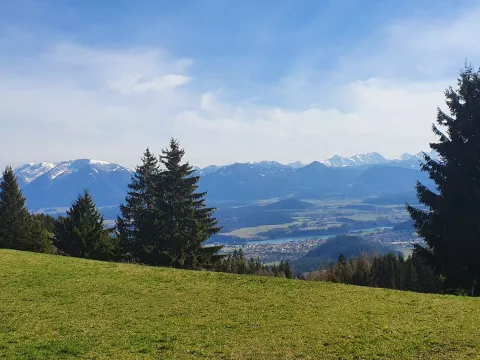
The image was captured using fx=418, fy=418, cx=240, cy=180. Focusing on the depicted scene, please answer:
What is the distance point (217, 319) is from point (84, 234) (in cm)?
3942

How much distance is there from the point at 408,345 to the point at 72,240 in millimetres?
46816

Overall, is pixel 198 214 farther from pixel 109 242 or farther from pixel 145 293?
pixel 145 293

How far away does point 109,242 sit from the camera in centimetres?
5356

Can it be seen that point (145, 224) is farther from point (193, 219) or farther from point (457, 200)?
point (457, 200)

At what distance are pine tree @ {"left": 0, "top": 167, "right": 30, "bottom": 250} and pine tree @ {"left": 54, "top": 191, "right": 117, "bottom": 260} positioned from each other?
15.6 feet

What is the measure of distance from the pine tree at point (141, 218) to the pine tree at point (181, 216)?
51.4 inches

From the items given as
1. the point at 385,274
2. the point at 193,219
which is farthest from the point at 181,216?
the point at 385,274

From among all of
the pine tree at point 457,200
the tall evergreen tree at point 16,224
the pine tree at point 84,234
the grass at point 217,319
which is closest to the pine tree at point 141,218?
the pine tree at point 84,234

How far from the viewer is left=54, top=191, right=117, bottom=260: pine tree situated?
51.3 metres

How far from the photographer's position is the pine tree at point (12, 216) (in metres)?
54.0

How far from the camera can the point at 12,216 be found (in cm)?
5472

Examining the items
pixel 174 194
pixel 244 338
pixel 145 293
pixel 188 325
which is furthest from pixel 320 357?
pixel 174 194

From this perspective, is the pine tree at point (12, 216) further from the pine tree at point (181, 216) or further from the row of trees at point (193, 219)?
the pine tree at point (181, 216)

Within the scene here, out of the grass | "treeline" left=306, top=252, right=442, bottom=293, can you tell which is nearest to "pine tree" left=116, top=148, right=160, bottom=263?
the grass
